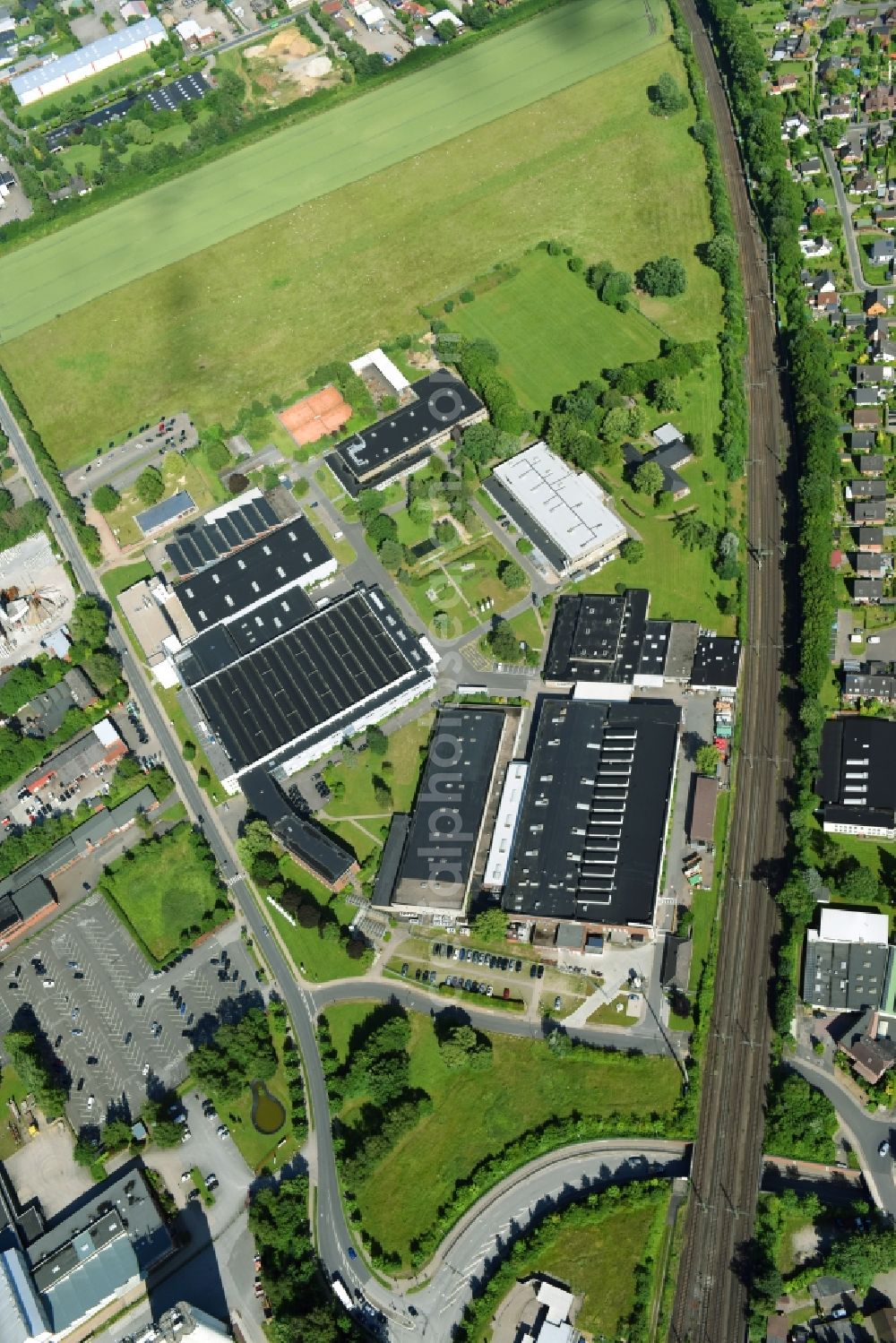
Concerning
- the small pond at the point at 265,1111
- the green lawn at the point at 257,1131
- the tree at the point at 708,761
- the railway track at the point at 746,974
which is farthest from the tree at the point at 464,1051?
the tree at the point at 708,761

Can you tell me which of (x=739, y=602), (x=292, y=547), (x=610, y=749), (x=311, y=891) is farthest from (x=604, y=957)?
(x=292, y=547)

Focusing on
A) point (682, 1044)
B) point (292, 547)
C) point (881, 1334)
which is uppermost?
point (292, 547)

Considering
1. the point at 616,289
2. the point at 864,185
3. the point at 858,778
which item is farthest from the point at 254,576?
the point at 864,185

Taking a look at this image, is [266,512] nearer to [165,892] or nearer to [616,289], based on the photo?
[165,892]

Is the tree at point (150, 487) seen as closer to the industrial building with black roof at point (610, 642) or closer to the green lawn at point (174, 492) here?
the green lawn at point (174, 492)

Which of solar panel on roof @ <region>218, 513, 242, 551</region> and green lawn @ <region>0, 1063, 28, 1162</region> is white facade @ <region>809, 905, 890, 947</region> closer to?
green lawn @ <region>0, 1063, 28, 1162</region>

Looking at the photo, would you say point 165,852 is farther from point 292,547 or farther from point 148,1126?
point 292,547
